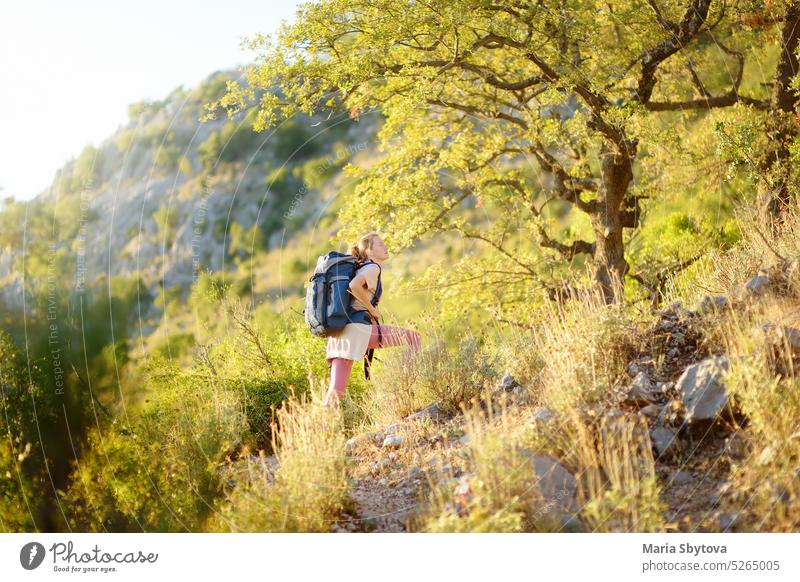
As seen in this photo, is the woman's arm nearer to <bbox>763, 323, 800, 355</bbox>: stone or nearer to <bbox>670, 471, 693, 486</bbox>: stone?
<bbox>670, 471, 693, 486</bbox>: stone

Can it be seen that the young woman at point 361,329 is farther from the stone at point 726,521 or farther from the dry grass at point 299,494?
the stone at point 726,521

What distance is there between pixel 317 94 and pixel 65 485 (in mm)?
4456

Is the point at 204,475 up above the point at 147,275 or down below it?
below

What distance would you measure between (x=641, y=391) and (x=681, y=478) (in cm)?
63

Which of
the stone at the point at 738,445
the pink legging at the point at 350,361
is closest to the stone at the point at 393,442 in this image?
the pink legging at the point at 350,361

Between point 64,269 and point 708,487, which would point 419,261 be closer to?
point 64,269

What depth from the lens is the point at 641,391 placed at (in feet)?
16.5

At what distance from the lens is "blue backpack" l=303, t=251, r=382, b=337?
6.04 metres

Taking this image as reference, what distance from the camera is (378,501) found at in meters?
5.07

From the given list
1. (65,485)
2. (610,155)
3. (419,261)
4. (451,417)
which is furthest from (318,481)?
(419,261)
